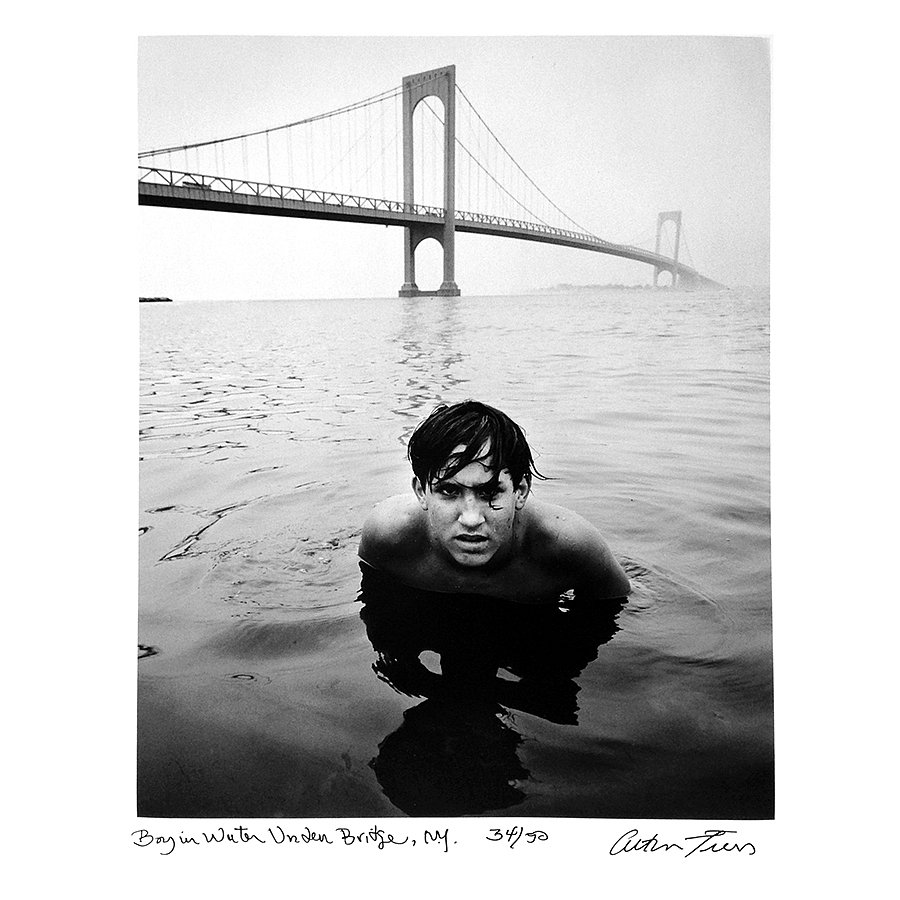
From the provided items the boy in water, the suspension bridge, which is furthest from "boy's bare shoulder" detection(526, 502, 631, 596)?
the suspension bridge

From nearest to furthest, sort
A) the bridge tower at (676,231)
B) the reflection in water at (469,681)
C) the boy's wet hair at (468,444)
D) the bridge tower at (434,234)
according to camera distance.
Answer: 1. the reflection in water at (469,681)
2. the boy's wet hair at (468,444)
3. the bridge tower at (676,231)
4. the bridge tower at (434,234)

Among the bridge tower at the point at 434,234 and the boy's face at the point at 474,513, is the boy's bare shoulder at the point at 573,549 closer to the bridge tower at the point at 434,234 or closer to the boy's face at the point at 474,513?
the boy's face at the point at 474,513

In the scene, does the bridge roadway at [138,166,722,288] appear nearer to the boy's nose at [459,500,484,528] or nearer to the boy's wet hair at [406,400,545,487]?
the boy's wet hair at [406,400,545,487]
